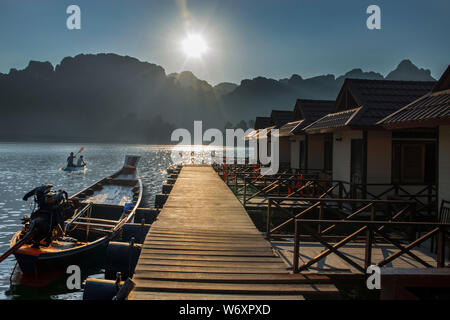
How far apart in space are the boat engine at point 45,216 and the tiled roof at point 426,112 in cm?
1007

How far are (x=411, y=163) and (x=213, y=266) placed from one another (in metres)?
10.6

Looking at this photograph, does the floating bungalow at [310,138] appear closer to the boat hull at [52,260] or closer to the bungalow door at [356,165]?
the bungalow door at [356,165]

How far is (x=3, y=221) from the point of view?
739 inches

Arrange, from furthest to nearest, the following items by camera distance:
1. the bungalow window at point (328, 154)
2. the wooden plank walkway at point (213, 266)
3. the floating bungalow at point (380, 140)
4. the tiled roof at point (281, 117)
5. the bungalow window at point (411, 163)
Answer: the tiled roof at point (281, 117) < the bungalow window at point (328, 154) < the bungalow window at point (411, 163) < the floating bungalow at point (380, 140) < the wooden plank walkway at point (213, 266)

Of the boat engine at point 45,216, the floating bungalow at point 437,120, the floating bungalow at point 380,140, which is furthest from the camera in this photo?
the floating bungalow at point 380,140

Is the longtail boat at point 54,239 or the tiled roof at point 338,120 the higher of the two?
the tiled roof at point 338,120

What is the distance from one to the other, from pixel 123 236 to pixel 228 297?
7.35m

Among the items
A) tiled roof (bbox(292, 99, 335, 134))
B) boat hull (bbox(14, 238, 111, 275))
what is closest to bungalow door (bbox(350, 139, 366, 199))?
tiled roof (bbox(292, 99, 335, 134))

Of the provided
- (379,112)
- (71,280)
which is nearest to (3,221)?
(71,280)

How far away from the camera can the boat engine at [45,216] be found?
906cm

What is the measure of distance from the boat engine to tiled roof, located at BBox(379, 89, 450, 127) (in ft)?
33.0

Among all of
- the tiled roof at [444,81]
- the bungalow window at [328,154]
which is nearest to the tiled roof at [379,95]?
the tiled roof at [444,81]
